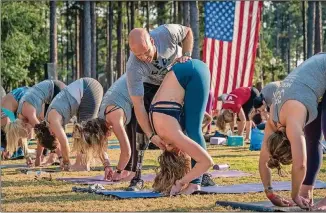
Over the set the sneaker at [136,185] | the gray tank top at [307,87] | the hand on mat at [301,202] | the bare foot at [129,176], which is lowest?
the bare foot at [129,176]

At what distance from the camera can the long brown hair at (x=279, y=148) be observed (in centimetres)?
480

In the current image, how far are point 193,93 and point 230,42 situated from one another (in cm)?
1176

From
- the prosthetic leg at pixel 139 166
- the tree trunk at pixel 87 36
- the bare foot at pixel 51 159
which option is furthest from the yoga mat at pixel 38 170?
the tree trunk at pixel 87 36

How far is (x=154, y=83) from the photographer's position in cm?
634

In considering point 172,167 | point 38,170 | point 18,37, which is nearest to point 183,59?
point 172,167

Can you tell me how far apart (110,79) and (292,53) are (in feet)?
170

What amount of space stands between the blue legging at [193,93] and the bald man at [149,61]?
14cm

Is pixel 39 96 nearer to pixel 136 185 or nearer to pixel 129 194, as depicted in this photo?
pixel 136 185

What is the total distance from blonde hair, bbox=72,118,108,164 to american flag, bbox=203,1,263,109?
33.3 feet

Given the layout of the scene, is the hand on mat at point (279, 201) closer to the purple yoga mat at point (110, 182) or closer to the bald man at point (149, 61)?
the bald man at point (149, 61)

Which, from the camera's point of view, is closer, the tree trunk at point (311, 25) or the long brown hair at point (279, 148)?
the long brown hair at point (279, 148)

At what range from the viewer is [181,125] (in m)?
5.92

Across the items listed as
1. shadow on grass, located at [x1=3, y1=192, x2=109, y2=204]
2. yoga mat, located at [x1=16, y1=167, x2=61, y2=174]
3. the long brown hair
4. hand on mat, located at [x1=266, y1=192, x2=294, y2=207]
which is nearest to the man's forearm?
shadow on grass, located at [x1=3, y1=192, x2=109, y2=204]

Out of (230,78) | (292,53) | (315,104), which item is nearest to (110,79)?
(230,78)
